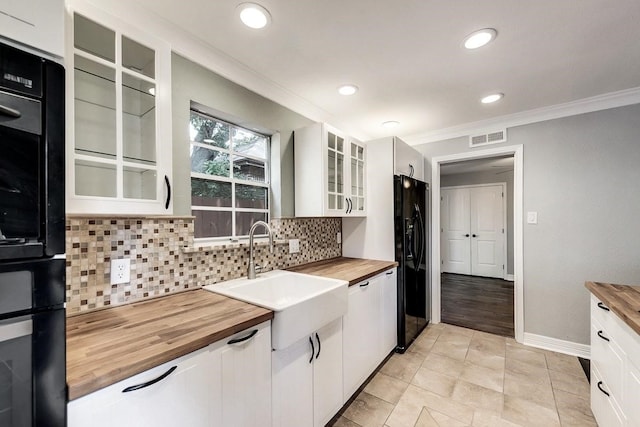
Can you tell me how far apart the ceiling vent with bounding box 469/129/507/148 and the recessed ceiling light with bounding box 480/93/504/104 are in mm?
607

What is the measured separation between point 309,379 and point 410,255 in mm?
1704

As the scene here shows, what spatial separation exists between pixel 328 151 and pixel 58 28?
5.93 ft

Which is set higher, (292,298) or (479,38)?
(479,38)

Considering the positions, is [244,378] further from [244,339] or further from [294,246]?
[294,246]

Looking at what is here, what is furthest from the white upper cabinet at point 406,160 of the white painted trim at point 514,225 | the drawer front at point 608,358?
the drawer front at point 608,358

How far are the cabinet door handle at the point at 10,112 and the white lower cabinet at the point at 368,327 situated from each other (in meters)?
1.76

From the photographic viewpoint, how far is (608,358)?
1.48 meters

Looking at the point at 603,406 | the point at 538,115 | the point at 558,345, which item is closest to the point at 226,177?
the point at 603,406

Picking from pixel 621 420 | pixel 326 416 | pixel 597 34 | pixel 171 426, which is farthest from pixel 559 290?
pixel 171 426

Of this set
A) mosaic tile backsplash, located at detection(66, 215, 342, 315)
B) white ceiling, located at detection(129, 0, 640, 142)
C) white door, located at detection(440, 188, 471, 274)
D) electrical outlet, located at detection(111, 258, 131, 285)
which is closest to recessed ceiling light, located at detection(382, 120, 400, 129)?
white ceiling, located at detection(129, 0, 640, 142)

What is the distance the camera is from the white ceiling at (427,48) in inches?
54.5

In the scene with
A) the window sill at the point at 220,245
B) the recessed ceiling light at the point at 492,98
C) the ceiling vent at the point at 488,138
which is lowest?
the window sill at the point at 220,245

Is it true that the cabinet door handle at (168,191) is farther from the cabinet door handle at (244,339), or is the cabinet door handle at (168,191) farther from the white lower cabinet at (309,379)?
the white lower cabinet at (309,379)

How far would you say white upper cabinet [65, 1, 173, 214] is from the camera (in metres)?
1.04
